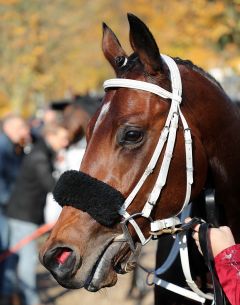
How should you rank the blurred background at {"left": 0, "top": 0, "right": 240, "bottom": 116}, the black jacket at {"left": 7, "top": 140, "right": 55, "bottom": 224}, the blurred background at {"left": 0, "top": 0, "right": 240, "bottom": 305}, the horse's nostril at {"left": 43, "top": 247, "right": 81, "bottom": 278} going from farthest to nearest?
the blurred background at {"left": 0, "top": 0, "right": 240, "bottom": 116}
the blurred background at {"left": 0, "top": 0, "right": 240, "bottom": 305}
the black jacket at {"left": 7, "top": 140, "right": 55, "bottom": 224}
the horse's nostril at {"left": 43, "top": 247, "right": 81, "bottom": 278}

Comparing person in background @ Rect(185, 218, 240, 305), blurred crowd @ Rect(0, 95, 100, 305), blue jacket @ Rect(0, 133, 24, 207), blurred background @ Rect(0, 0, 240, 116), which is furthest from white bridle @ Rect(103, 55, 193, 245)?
blurred background @ Rect(0, 0, 240, 116)

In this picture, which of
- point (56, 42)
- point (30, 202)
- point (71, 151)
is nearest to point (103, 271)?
point (30, 202)

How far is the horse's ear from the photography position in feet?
7.97

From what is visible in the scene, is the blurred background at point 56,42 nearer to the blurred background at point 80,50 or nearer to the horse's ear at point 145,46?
the blurred background at point 80,50

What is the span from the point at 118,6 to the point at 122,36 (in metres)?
4.50

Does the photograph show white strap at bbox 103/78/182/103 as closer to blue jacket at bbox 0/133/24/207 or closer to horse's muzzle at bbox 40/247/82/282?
horse's muzzle at bbox 40/247/82/282

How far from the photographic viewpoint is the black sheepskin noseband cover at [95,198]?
238cm

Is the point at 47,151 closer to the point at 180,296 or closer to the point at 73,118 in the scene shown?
the point at 73,118

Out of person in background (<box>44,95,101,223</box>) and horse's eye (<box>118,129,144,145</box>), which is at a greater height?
horse's eye (<box>118,129,144,145</box>)

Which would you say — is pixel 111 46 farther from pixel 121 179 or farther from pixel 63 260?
pixel 63 260

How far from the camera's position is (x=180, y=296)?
9.80ft

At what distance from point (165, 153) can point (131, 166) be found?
16cm

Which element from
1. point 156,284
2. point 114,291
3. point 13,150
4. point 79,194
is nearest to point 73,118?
point 13,150

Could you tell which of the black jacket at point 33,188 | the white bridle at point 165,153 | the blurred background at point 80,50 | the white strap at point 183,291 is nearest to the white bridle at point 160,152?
the white bridle at point 165,153
